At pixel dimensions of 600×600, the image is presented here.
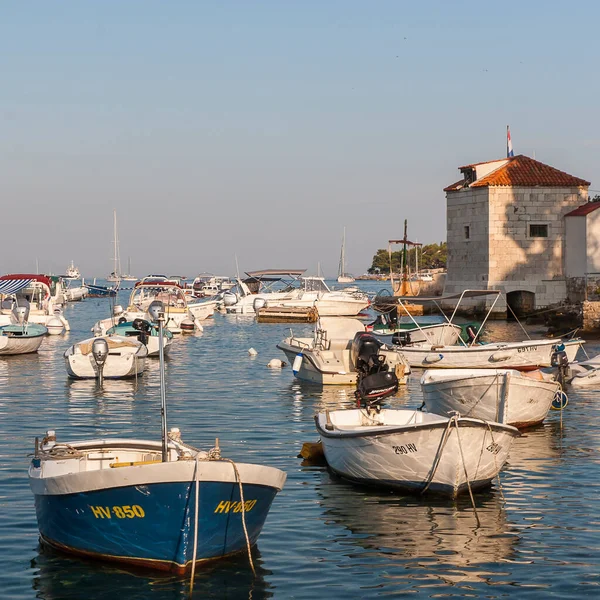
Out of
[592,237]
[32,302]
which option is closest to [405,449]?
[32,302]

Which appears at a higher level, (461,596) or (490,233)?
(490,233)

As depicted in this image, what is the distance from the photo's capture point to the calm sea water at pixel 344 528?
11391mm

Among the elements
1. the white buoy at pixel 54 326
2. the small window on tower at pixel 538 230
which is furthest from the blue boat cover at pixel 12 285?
the small window on tower at pixel 538 230

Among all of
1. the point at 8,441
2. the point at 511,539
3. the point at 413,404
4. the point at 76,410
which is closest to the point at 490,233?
the point at 413,404

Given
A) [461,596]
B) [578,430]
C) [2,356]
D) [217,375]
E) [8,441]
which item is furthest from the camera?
[2,356]

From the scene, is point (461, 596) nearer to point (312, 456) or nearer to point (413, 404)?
point (312, 456)

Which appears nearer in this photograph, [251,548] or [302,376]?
[251,548]

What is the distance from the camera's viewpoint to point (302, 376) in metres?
30.8

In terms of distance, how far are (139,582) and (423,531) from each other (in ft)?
13.9

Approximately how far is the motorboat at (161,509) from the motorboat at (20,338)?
96.9 feet

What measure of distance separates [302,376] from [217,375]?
5236 mm

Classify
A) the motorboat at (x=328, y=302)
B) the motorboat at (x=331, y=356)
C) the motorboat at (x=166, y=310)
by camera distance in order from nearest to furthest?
the motorboat at (x=331, y=356) → the motorboat at (x=166, y=310) → the motorboat at (x=328, y=302)

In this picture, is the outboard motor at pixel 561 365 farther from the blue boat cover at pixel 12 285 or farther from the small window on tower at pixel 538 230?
the small window on tower at pixel 538 230

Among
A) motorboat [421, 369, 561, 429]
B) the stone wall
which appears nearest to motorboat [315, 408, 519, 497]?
motorboat [421, 369, 561, 429]
